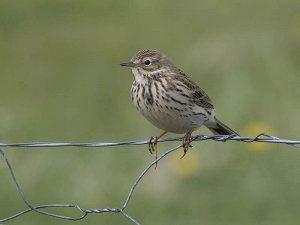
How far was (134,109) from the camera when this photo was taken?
14.4 m

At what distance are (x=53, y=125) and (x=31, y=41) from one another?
13.0 ft

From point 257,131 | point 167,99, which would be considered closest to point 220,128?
point 167,99

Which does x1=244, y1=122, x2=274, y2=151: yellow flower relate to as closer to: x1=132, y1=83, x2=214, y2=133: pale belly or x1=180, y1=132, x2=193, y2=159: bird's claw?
x1=132, y1=83, x2=214, y2=133: pale belly

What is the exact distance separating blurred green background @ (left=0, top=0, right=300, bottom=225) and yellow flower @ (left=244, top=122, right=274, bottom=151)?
24 millimetres

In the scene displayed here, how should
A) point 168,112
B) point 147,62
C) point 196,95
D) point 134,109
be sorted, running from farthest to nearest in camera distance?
point 134,109
point 147,62
point 196,95
point 168,112

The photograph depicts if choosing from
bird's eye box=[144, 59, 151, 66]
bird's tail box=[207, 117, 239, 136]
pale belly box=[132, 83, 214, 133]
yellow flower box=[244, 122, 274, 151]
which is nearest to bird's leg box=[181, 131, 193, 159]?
pale belly box=[132, 83, 214, 133]

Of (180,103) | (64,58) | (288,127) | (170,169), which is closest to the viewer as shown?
(180,103)

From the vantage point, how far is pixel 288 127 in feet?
43.4

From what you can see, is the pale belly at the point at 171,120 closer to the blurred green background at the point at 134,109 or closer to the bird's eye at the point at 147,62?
the bird's eye at the point at 147,62

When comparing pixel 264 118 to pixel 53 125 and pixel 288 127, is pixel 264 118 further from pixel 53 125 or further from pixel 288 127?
pixel 53 125

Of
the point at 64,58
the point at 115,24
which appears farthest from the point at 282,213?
the point at 115,24

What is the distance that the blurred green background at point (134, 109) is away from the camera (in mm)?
11672

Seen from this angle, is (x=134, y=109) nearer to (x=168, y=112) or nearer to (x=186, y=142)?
(x=168, y=112)

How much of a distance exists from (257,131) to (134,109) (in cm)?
226
